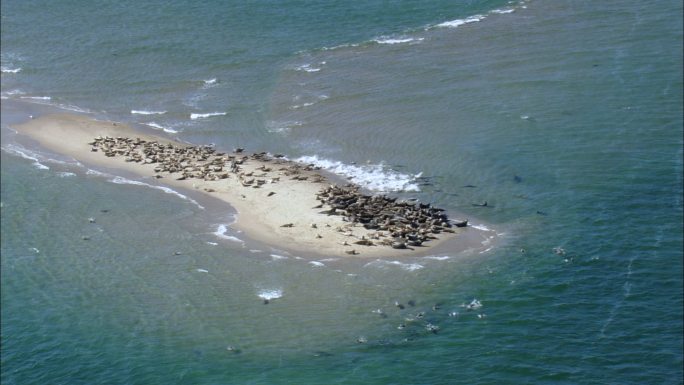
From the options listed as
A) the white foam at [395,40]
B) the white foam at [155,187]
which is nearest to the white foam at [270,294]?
the white foam at [155,187]

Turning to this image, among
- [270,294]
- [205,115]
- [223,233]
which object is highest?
[205,115]

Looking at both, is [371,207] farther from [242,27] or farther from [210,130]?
[242,27]

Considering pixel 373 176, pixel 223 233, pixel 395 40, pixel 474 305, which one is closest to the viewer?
pixel 474 305

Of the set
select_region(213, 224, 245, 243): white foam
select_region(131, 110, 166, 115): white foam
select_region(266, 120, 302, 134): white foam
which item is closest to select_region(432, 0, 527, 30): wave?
select_region(266, 120, 302, 134): white foam

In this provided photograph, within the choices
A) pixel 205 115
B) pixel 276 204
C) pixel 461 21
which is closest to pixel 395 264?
pixel 276 204

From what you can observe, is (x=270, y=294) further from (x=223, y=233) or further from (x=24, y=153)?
(x=24, y=153)

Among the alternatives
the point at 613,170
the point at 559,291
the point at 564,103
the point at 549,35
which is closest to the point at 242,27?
the point at 549,35

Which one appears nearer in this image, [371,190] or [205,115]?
[371,190]
